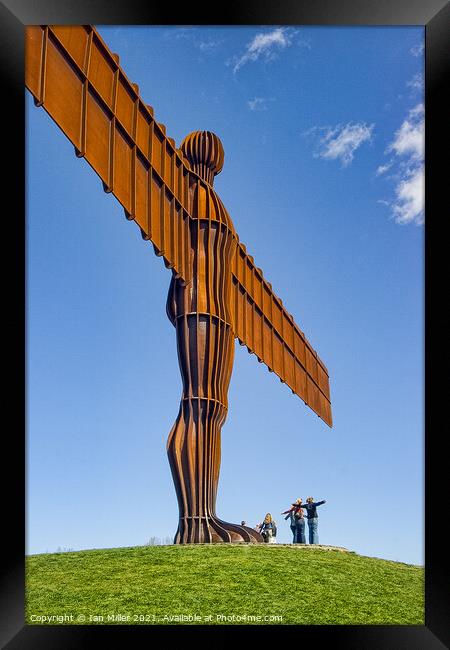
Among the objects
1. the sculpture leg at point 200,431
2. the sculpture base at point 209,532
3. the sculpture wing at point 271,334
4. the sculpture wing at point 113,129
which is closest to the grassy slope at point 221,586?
the sculpture base at point 209,532

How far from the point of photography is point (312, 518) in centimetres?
1920

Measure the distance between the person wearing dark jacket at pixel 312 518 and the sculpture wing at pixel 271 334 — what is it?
398cm

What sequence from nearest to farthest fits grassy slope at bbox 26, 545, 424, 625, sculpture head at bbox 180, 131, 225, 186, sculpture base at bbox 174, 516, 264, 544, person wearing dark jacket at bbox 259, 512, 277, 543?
grassy slope at bbox 26, 545, 424, 625, sculpture base at bbox 174, 516, 264, 544, person wearing dark jacket at bbox 259, 512, 277, 543, sculpture head at bbox 180, 131, 225, 186

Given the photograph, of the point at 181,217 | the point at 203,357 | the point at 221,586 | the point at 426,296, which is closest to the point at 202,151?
the point at 181,217

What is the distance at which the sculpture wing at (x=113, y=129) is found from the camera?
1440 centimetres

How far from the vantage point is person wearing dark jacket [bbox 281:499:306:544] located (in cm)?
1897

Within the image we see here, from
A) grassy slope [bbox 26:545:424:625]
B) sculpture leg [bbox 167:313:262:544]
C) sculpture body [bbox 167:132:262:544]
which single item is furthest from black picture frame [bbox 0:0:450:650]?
sculpture body [bbox 167:132:262:544]

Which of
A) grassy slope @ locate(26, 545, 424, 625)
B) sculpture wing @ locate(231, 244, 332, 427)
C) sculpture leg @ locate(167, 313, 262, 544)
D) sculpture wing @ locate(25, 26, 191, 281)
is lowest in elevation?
grassy slope @ locate(26, 545, 424, 625)

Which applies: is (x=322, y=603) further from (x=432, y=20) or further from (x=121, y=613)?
(x=432, y=20)

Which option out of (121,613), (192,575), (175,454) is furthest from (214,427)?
(121,613)

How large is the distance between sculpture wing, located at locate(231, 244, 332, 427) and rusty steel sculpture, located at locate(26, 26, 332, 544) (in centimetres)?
8

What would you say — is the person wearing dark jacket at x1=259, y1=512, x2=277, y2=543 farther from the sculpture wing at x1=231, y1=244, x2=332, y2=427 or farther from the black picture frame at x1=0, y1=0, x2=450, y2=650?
the black picture frame at x1=0, y1=0, x2=450, y2=650

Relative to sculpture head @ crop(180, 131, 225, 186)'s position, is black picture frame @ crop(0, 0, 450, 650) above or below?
below

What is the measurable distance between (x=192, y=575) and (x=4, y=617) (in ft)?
15.5
